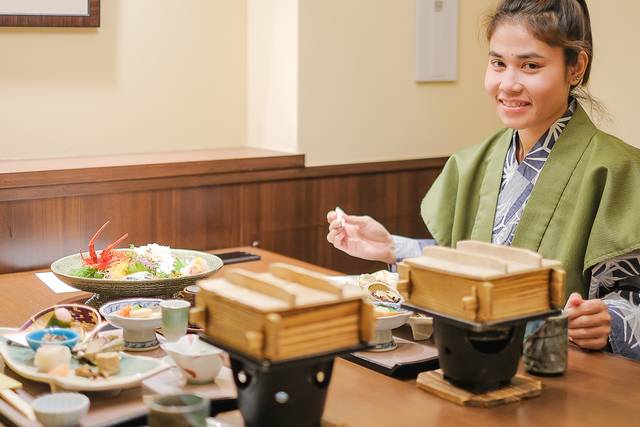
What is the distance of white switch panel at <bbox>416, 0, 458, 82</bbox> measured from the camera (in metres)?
3.71

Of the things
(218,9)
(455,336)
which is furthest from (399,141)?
(455,336)

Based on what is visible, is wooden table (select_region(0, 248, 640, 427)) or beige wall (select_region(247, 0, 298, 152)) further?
beige wall (select_region(247, 0, 298, 152))

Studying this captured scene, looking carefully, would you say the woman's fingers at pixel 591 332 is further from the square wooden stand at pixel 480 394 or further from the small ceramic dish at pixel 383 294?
the small ceramic dish at pixel 383 294

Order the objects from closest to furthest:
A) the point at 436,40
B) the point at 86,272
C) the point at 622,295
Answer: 1. the point at 622,295
2. the point at 86,272
3. the point at 436,40

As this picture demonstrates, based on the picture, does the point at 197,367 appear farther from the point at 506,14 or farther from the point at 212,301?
the point at 506,14

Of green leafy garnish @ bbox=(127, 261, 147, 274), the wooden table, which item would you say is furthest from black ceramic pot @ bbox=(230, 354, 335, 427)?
green leafy garnish @ bbox=(127, 261, 147, 274)

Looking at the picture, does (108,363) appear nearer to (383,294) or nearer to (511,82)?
(383,294)

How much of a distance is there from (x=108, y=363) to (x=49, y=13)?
1.82 metres

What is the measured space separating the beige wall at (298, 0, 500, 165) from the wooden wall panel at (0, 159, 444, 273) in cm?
10

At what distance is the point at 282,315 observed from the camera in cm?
134

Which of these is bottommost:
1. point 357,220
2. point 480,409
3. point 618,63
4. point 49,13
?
point 480,409

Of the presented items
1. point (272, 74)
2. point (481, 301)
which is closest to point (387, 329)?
point (481, 301)

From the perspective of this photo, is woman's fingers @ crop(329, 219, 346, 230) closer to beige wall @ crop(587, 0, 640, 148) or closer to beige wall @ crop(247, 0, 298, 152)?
beige wall @ crop(247, 0, 298, 152)

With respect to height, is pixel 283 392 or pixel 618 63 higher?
pixel 618 63
